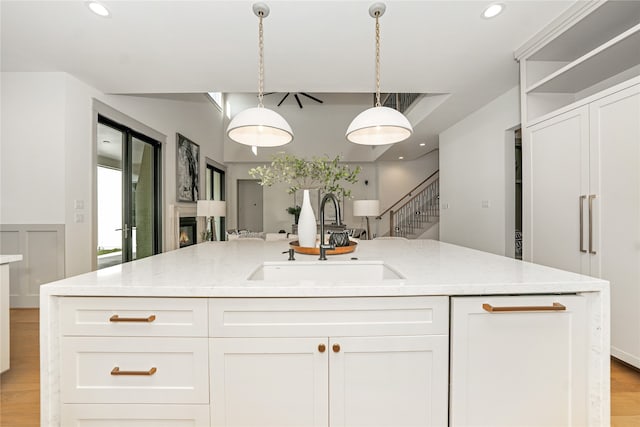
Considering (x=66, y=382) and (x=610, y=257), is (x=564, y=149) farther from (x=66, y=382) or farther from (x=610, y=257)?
(x=66, y=382)

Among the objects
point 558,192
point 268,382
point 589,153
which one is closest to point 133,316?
point 268,382

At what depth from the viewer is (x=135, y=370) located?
1.04m

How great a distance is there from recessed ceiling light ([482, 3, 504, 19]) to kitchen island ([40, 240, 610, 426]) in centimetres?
208

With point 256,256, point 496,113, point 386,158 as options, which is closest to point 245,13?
point 256,256

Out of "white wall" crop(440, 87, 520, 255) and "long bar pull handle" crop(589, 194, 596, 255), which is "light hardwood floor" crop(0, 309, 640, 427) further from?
"white wall" crop(440, 87, 520, 255)

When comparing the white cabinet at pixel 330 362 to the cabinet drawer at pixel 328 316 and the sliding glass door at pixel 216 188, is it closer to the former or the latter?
the cabinet drawer at pixel 328 316

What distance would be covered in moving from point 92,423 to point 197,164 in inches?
225

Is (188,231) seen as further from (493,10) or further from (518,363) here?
(518,363)

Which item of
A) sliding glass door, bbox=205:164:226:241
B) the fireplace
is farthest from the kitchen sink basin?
sliding glass door, bbox=205:164:226:241

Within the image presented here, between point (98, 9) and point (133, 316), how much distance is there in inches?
92.7

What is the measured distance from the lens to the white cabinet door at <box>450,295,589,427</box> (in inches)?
41.4

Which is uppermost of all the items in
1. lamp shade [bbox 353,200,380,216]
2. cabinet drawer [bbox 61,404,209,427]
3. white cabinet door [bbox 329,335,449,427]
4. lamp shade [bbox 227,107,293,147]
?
lamp shade [bbox 227,107,293,147]

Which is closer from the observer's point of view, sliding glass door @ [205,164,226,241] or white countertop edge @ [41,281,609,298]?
white countertop edge @ [41,281,609,298]

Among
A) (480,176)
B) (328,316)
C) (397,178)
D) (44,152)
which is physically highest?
(397,178)
